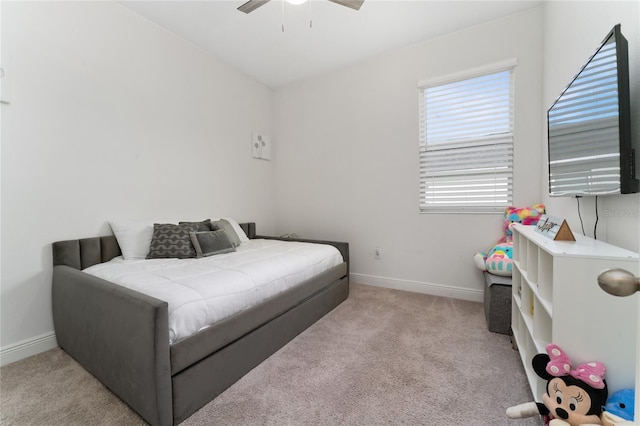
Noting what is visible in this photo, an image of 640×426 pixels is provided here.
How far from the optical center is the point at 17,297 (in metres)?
1.93

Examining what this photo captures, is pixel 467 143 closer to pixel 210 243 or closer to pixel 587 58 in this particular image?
pixel 587 58

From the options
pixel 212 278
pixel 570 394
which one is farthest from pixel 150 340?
pixel 570 394

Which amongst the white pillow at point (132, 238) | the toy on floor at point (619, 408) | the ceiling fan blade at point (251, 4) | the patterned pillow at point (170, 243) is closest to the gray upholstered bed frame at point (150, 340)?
the white pillow at point (132, 238)

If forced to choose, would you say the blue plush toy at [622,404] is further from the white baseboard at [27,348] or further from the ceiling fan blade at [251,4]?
the white baseboard at [27,348]

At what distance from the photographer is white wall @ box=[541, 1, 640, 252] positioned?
1.20m

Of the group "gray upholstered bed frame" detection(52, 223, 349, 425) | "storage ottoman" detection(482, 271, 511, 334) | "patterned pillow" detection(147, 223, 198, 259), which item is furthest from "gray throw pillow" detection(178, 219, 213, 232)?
"storage ottoman" detection(482, 271, 511, 334)

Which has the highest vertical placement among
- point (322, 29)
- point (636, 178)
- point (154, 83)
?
point (322, 29)

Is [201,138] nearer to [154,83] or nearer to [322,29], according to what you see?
[154,83]

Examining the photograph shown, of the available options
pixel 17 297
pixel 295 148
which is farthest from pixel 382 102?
pixel 17 297

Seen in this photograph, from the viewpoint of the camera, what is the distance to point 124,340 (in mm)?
1333

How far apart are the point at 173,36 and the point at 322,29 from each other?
155 cm

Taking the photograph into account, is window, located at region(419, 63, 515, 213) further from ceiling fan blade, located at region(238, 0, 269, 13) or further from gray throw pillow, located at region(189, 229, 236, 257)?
gray throw pillow, located at region(189, 229, 236, 257)

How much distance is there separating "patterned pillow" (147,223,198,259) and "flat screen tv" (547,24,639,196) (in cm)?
271

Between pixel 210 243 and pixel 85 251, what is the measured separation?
910 mm
